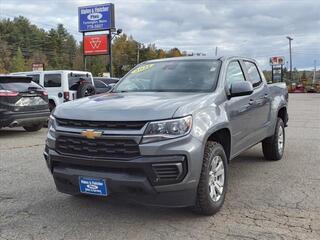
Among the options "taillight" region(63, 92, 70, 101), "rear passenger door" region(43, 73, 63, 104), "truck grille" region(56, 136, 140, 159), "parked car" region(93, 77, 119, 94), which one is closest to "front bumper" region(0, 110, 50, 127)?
"taillight" region(63, 92, 70, 101)

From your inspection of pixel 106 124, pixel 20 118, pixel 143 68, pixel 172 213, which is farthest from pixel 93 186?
pixel 20 118

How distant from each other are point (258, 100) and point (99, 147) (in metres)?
3.10

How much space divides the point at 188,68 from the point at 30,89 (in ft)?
22.4

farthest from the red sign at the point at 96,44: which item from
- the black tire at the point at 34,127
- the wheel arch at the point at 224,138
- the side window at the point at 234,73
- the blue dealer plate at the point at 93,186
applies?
the blue dealer plate at the point at 93,186

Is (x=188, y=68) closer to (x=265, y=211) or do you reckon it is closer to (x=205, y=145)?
(x=205, y=145)


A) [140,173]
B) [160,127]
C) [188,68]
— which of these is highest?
[188,68]

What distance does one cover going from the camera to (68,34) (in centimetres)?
12681

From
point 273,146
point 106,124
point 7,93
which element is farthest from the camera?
point 7,93

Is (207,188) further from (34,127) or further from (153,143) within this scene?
(34,127)

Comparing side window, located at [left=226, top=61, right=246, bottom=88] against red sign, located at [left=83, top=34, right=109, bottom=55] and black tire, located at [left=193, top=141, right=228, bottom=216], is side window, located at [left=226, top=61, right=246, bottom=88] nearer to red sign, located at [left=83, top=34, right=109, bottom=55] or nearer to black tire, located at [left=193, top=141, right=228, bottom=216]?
black tire, located at [left=193, top=141, right=228, bottom=216]

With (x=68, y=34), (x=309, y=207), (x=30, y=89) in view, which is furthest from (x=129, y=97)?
(x=68, y=34)

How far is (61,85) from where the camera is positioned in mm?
14984

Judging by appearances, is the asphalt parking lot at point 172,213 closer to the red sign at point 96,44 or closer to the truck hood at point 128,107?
the truck hood at point 128,107

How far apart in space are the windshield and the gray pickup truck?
0.03 meters
